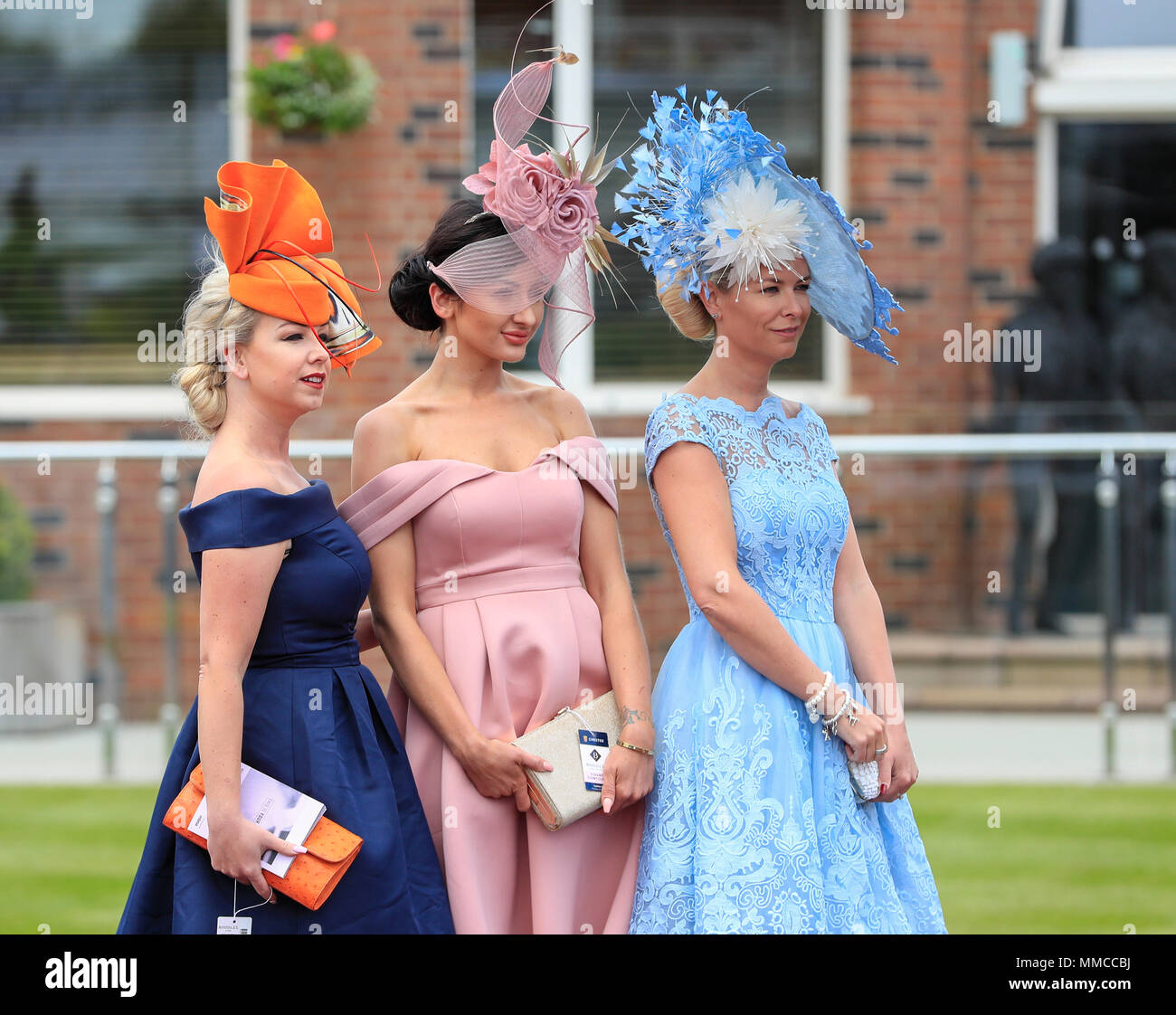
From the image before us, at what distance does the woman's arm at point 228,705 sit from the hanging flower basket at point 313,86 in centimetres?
594

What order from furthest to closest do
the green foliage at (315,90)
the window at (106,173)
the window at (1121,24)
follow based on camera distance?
1. the window at (1121,24)
2. the window at (106,173)
3. the green foliage at (315,90)

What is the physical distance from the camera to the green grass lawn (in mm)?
4953

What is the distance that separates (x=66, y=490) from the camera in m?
6.82

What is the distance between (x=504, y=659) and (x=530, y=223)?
898mm

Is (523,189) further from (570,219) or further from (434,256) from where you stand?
(434,256)

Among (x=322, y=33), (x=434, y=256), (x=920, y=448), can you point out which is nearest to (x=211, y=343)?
(x=434, y=256)

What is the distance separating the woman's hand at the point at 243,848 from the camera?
8.42ft

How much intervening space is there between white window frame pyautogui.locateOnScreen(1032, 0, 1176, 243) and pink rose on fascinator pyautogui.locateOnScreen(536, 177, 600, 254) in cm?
647

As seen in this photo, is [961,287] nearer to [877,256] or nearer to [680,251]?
[877,256]

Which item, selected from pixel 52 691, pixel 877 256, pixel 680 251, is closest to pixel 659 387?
pixel 877 256

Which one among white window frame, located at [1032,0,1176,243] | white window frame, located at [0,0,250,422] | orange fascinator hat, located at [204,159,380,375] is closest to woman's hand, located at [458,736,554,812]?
orange fascinator hat, located at [204,159,380,375]

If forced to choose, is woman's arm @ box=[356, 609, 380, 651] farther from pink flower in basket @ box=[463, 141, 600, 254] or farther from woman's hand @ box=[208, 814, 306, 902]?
pink flower in basket @ box=[463, 141, 600, 254]

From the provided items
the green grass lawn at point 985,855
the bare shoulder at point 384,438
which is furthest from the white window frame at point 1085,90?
the bare shoulder at point 384,438

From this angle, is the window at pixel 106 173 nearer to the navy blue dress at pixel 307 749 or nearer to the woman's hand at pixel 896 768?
the navy blue dress at pixel 307 749
